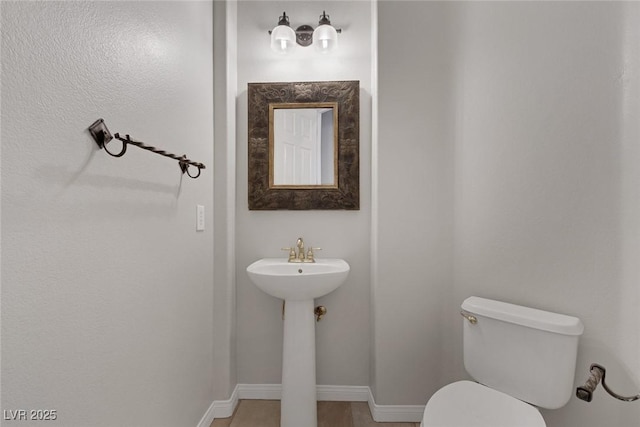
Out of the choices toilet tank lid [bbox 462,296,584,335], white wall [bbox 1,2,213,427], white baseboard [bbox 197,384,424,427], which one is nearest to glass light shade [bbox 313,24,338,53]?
white wall [bbox 1,2,213,427]

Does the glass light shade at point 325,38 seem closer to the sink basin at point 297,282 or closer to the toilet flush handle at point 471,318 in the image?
the sink basin at point 297,282

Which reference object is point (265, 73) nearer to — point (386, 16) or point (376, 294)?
point (386, 16)

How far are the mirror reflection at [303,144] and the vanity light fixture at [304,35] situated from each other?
0.32 m

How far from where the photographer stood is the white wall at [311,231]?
6.82 ft

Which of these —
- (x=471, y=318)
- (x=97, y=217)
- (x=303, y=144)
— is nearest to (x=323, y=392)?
(x=471, y=318)

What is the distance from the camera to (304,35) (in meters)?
2.04

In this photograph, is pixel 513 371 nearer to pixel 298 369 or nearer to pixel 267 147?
pixel 298 369

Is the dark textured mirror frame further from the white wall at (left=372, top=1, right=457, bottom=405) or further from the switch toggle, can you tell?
the switch toggle

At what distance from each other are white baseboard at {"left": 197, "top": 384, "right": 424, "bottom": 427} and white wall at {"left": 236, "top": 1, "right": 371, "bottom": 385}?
0.13 ft

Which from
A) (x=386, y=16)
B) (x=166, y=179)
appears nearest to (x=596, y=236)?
(x=386, y=16)

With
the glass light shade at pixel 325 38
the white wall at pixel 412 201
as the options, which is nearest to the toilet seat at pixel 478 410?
the white wall at pixel 412 201

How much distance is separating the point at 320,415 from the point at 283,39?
219 cm

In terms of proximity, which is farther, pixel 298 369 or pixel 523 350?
pixel 298 369

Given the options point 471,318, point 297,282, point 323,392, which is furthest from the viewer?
point 323,392
